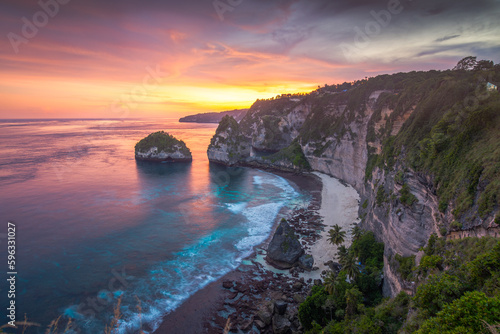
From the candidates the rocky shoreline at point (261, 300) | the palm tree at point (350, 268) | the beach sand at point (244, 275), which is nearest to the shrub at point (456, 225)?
the palm tree at point (350, 268)

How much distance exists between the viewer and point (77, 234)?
133ft

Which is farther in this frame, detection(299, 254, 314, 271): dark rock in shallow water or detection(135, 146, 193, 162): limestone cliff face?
detection(135, 146, 193, 162): limestone cliff face

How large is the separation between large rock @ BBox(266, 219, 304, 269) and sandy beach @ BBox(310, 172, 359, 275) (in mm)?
3314

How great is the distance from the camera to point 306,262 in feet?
109

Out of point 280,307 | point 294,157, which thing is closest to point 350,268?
point 280,307

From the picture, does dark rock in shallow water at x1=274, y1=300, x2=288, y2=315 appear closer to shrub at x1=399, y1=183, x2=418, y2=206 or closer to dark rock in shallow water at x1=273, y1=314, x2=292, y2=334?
dark rock in shallow water at x1=273, y1=314, x2=292, y2=334

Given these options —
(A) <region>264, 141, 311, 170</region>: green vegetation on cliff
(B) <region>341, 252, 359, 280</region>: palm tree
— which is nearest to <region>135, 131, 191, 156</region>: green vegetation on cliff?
(A) <region>264, 141, 311, 170</region>: green vegetation on cliff

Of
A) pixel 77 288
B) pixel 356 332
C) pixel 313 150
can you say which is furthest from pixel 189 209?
pixel 313 150

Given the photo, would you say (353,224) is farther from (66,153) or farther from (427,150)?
(66,153)

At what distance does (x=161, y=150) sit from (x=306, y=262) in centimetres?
8009

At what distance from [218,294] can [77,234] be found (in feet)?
89.2

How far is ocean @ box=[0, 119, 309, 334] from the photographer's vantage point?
26953 millimetres

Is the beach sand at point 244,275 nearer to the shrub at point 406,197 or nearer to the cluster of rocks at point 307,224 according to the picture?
the cluster of rocks at point 307,224

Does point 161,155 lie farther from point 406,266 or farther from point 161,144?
point 406,266
